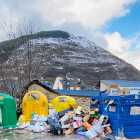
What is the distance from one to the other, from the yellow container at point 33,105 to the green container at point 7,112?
769 millimetres

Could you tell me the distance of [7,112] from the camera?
642 centimetres

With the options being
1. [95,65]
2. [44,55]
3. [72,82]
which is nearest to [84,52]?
[95,65]

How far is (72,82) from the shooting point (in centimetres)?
4547

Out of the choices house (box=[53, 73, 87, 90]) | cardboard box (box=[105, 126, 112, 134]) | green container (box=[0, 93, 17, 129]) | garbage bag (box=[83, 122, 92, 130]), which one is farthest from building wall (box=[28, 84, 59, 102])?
house (box=[53, 73, 87, 90])

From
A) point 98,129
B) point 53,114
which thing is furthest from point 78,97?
point 98,129

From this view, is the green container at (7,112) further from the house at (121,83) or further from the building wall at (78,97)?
the house at (121,83)

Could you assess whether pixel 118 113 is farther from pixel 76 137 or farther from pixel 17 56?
pixel 17 56

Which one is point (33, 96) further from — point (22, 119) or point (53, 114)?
point (53, 114)

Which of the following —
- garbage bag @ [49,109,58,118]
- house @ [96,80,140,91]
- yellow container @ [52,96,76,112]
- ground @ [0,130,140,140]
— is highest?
house @ [96,80,140,91]

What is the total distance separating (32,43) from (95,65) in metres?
81.1

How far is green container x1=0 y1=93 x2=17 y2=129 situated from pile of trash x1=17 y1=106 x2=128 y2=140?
1.40 feet

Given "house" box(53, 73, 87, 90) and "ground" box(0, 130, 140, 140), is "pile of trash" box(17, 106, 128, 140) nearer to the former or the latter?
"ground" box(0, 130, 140, 140)

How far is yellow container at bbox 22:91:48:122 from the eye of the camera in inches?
288

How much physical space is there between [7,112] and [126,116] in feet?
13.9
